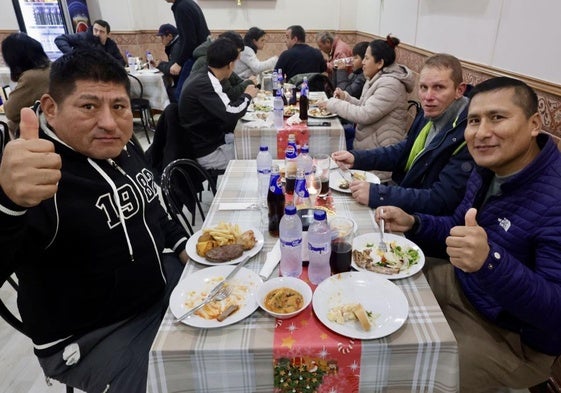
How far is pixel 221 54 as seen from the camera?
2.94m

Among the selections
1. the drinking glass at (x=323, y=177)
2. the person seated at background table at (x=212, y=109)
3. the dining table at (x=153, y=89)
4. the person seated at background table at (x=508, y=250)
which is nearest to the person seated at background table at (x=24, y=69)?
the person seated at background table at (x=212, y=109)

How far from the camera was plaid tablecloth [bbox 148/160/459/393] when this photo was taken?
37.1 inches

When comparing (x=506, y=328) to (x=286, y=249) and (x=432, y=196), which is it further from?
(x=286, y=249)

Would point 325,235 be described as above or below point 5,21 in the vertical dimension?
below

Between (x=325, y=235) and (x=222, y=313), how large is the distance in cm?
38

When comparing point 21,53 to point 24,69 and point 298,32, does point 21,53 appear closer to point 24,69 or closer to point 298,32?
point 24,69

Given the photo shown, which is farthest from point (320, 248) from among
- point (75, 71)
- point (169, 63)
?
point (169, 63)

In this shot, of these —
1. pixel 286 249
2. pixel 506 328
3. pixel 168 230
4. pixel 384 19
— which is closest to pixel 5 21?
pixel 384 19

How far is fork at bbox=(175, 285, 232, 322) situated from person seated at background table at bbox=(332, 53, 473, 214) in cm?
79

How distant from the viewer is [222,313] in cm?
104

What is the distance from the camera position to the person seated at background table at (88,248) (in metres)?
1.15

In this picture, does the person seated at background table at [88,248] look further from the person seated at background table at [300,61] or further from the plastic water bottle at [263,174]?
the person seated at background table at [300,61]

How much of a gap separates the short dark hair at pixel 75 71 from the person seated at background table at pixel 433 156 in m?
1.11

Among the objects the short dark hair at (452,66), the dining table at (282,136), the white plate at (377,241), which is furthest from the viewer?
the dining table at (282,136)
